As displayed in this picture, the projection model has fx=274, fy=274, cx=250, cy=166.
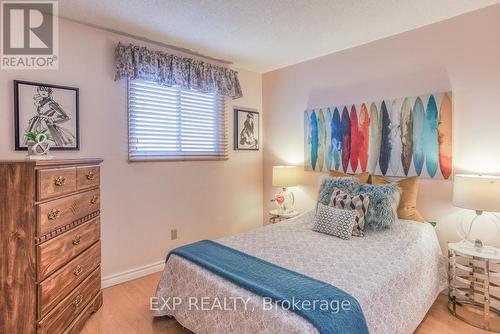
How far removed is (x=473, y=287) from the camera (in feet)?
7.14

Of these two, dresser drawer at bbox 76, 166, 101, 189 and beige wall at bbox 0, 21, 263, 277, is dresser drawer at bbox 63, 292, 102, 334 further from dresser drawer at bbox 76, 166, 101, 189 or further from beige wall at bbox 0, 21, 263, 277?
dresser drawer at bbox 76, 166, 101, 189

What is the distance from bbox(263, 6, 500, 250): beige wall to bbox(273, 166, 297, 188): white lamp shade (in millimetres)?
263

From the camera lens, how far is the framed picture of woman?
7.05 feet

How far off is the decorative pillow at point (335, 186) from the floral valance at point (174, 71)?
1.67 metres

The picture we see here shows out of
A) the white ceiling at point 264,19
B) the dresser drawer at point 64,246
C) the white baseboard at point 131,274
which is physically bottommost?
the white baseboard at point 131,274

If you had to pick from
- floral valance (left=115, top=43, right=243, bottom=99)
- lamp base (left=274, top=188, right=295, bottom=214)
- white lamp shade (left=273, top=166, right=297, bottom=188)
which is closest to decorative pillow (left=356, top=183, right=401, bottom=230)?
white lamp shade (left=273, top=166, right=297, bottom=188)

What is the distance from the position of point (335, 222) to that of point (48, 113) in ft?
8.37

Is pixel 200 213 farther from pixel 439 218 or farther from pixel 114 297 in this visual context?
pixel 439 218

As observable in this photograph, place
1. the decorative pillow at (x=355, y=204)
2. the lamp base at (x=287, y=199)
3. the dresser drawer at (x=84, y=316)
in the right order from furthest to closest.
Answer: the lamp base at (x=287, y=199)
the decorative pillow at (x=355, y=204)
the dresser drawer at (x=84, y=316)

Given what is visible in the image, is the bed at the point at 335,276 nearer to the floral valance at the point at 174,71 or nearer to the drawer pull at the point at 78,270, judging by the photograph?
the drawer pull at the point at 78,270

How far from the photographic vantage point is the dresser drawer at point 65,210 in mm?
1596

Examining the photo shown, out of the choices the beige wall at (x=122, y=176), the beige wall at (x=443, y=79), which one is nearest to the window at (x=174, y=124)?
the beige wall at (x=122, y=176)

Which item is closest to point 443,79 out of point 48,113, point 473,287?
point 473,287

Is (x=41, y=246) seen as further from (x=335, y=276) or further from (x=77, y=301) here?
(x=335, y=276)
